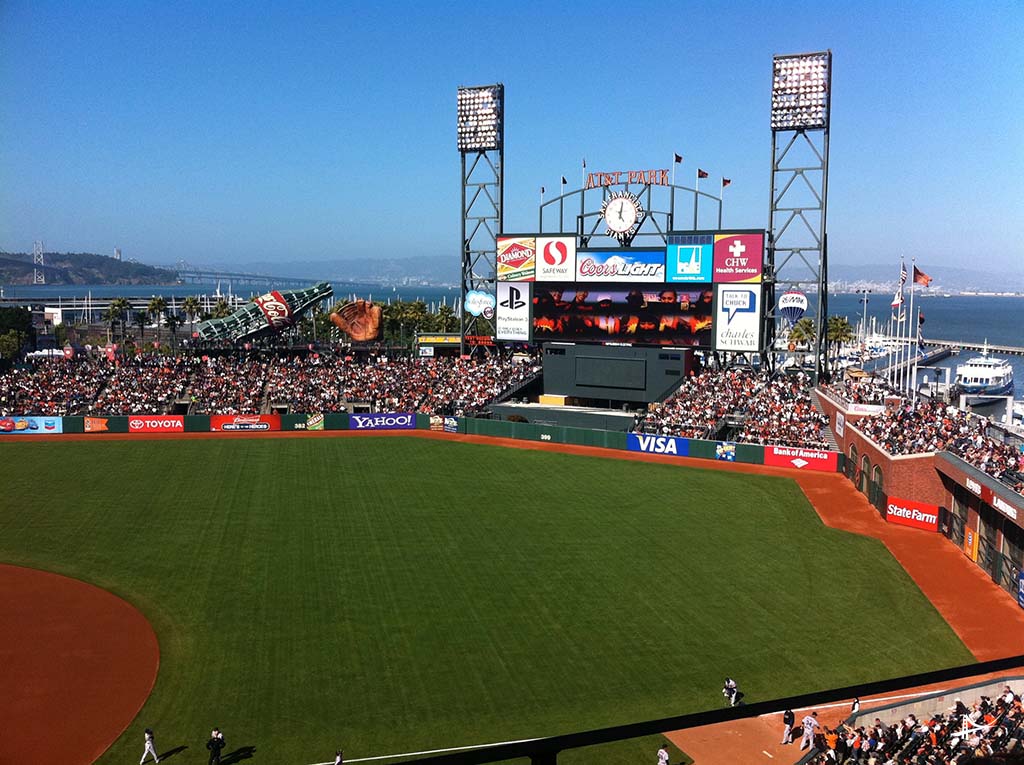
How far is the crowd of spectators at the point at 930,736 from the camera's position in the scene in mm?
13594

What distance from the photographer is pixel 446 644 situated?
75.3ft

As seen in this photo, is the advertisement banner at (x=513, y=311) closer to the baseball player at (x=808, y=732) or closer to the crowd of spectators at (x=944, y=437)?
the crowd of spectators at (x=944, y=437)

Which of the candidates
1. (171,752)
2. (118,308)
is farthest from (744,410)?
(118,308)

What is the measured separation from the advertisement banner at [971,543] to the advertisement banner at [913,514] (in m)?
2.74

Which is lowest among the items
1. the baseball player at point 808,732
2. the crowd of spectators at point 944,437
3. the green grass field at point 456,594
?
the green grass field at point 456,594

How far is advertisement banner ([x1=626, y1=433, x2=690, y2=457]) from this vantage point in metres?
49.3

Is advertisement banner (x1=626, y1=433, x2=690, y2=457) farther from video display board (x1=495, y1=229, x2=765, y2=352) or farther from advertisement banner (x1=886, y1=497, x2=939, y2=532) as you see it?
advertisement banner (x1=886, y1=497, x2=939, y2=532)

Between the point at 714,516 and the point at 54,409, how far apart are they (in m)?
46.7

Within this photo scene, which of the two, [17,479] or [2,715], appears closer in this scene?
[2,715]

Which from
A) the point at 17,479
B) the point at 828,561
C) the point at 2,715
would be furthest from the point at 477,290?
the point at 2,715

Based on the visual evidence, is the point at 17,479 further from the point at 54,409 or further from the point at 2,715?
the point at 2,715

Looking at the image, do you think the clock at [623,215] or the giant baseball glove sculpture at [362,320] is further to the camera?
the giant baseball glove sculpture at [362,320]

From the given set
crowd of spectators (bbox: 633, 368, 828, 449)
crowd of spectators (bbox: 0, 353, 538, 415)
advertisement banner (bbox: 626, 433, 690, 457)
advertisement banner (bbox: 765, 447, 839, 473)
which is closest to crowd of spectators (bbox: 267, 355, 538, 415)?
crowd of spectators (bbox: 0, 353, 538, 415)

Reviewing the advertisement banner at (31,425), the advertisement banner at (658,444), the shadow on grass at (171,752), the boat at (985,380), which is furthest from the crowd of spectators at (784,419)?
the advertisement banner at (31,425)
